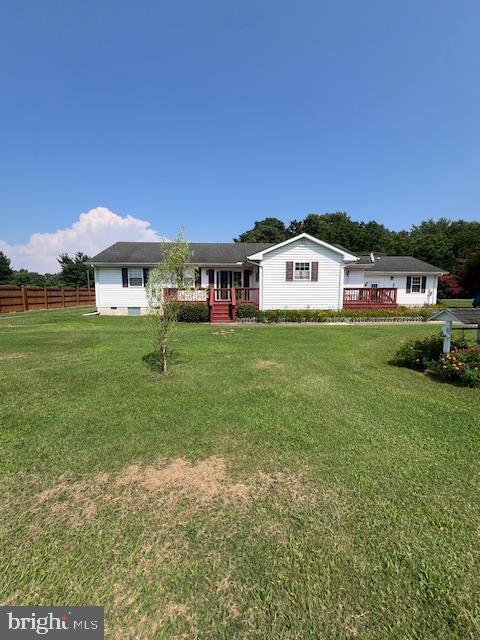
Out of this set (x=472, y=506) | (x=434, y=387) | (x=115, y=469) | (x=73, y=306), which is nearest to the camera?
(x=472, y=506)

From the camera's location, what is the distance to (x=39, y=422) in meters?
4.06

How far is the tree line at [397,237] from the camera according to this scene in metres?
41.8

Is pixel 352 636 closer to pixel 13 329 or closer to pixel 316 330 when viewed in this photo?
pixel 316 330

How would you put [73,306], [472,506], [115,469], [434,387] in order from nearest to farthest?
[472,506] < [115,469] < [434,387] < [73,306]

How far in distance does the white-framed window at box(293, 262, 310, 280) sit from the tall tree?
38859 millimetres

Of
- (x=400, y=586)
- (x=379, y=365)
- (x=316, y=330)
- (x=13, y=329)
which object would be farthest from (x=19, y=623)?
(x=13, y=329)

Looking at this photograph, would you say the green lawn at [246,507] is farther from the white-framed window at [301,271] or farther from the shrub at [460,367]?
the white-framed window at [301,271]

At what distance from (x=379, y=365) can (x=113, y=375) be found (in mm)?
5588

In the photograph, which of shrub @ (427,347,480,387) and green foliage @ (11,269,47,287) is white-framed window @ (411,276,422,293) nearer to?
shrub @ (427,347,480,387)

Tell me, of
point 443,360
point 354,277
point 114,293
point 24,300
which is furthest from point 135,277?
point 443,360

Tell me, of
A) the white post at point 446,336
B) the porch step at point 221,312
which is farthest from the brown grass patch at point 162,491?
the porch step at point 221,312

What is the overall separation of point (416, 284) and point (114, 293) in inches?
761

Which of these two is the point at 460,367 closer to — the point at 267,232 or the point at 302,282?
the point at 302,282

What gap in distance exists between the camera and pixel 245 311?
14.6m
